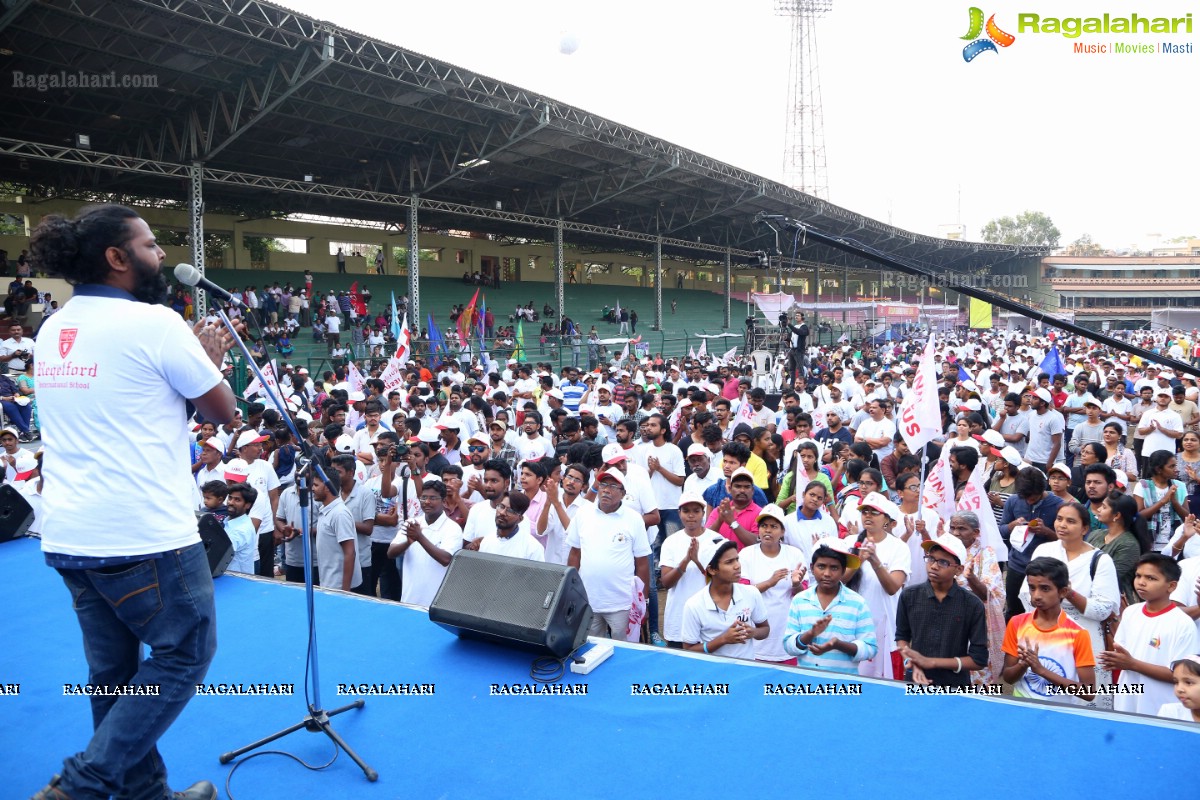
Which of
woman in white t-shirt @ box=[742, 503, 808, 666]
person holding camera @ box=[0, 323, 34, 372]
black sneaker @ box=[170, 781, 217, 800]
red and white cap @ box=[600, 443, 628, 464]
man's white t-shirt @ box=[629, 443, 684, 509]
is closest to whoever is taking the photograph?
black sneaker @ box=[170, 781, 217, 800]

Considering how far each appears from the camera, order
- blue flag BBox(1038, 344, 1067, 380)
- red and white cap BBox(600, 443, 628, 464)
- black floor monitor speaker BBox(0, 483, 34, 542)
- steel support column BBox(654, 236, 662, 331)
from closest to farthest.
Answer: black floor monitor speaker BBox(0, 483, 34, 542)
red and white cap BBox(600, 443, 628, 464)
blue flag BBox(1038, 344, 1067, 380)
steel support column BBox(654, 236, 662, 331)

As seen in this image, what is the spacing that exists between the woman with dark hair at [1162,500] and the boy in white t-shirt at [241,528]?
6.30 meters

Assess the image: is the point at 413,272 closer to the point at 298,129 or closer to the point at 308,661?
the point at 298,129

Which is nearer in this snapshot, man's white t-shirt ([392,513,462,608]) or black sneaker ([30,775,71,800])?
black sneaker ([30,775,71,800])

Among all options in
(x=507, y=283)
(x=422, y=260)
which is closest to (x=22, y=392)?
(x=422, y=260)

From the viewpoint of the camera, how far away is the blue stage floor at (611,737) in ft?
8.02

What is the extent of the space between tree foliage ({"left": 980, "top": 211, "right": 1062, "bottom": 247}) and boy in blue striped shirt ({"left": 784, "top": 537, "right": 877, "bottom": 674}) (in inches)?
4008

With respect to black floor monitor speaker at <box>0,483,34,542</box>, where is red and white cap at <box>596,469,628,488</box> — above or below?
above

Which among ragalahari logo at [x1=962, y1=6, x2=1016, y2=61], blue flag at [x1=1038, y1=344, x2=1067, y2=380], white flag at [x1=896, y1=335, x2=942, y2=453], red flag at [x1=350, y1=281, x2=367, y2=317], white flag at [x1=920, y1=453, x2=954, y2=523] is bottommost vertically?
white flag at [x1=920, y1=453, x2=954, y2=523]

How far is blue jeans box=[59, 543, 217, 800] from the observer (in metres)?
2.07

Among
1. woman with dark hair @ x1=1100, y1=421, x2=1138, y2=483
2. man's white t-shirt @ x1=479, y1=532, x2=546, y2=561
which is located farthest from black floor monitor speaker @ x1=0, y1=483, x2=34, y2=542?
woman with dark hair @ x1=1100, y1=421, x2=1138, y2=483

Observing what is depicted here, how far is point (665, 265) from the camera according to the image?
4678 cm

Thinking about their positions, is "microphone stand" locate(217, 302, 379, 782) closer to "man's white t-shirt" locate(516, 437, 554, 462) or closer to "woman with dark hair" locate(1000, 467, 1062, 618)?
"woman with dark hair" locate(1000, 467, 1062, 618)

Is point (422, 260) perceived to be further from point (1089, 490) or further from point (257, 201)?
point (1089, 490)
